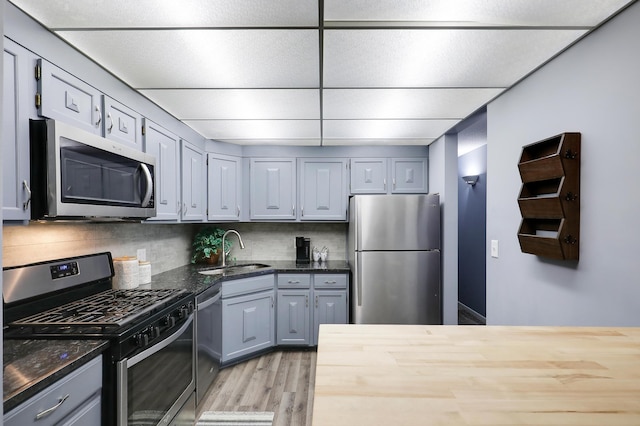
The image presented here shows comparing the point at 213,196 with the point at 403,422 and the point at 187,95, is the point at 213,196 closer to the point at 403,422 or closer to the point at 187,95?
the point at 187,95

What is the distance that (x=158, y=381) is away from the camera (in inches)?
69.9

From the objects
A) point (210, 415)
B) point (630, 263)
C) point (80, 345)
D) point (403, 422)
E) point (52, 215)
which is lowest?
point (210, 415)

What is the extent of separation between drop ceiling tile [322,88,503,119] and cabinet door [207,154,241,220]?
136 cm

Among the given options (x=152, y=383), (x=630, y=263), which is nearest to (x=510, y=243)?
(x=630, y=263)

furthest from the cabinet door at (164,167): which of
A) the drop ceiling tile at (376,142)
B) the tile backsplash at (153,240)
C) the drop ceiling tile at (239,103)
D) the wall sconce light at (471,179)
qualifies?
the wall sconce light at (471,179)

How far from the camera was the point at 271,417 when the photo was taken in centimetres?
232

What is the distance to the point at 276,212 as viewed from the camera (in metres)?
3.73

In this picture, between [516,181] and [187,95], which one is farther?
[187,95]

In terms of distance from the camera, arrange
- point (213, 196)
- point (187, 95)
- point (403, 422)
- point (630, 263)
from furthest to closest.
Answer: point (213, 196), point (187, 95), point (630, 263), point (403, 422)

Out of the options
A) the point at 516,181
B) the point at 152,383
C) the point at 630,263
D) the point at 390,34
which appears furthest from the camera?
the point at 516,181

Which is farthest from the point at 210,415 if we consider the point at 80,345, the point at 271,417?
the point at 80,345

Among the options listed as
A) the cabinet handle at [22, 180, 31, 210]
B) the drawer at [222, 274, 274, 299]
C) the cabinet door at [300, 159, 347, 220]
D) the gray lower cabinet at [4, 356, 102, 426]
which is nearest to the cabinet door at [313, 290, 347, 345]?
the drawer at [222, 274, 274, 299]

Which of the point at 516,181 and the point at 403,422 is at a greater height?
the point at 516,181

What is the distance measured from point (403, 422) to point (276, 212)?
3.20m
